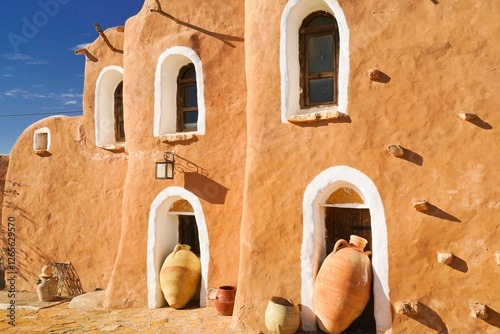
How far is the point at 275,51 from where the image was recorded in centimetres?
580

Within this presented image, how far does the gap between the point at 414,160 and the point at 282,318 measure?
2454 millimetres

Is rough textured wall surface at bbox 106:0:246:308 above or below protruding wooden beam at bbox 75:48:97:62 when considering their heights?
below

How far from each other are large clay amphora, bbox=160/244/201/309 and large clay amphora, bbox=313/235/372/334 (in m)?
2.44

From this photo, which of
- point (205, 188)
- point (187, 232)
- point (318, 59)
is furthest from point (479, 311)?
point (187, 232)

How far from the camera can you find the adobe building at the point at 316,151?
186 inches

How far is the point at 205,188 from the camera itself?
7.04m

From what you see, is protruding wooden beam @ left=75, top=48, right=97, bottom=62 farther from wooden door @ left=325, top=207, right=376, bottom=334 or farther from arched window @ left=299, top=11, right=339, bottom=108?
wooden door @ left=325, top=207, right=376, bottom=334

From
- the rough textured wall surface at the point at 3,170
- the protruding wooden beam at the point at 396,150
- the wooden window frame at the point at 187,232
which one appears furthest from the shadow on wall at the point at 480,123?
the rough textured wall surface at the point at 3,170

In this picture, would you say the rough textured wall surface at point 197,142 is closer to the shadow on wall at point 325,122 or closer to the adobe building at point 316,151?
the adobe building at point 316,151

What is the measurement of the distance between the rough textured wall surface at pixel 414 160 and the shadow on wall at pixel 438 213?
0.04ft

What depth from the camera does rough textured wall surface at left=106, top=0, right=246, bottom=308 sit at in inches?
271

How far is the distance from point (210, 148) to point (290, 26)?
2.37 meters

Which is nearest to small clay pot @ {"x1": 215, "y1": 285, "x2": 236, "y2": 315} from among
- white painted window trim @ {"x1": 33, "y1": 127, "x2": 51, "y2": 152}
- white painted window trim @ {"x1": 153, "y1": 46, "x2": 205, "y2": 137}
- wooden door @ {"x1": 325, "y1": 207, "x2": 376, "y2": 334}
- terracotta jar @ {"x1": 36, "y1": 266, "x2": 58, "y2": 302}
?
wooden door @ {"x1": 325, "y1": 207, "x2": 376, "y2": 334}

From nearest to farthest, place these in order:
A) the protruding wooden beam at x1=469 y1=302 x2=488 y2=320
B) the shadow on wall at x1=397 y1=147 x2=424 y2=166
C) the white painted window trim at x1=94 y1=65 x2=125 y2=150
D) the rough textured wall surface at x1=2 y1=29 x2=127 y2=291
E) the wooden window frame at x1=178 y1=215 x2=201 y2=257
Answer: the protruding wooden beam at x1=469 y1=302 x2=488 y2=320 → the shadow on wall at x1=397 y1=147 x2=424 y2=166 → the wooden window frame at x1=178 y1=215 x2=201 y2=257 → the rough textured wall surface at x1=2 y1=29 x2=127 y2=291 → the white painted window trim at x1=94 y1=65 x2=125 y2=150
